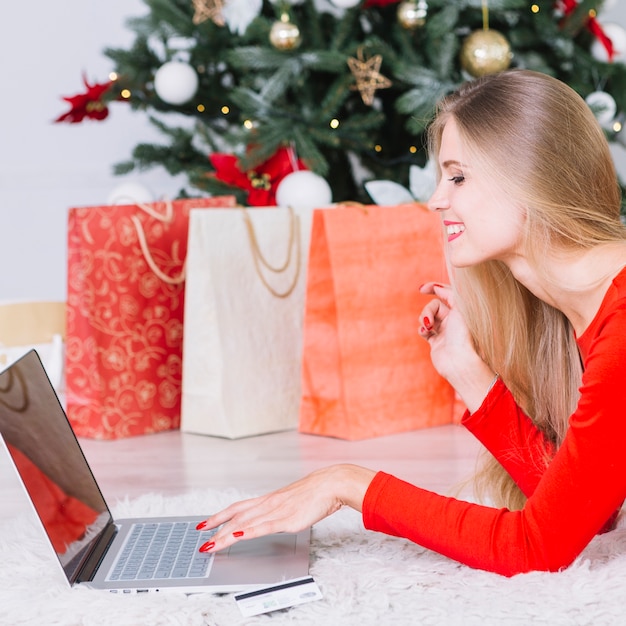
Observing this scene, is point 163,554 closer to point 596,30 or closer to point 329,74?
point 329,74

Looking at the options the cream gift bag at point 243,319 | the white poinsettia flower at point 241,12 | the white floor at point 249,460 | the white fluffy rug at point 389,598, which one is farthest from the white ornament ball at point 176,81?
the white fluffy rug at point 389,598

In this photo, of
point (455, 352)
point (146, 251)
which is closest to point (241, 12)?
point (146, 251)

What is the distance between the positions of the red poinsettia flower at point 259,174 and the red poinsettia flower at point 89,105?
0.33 meters

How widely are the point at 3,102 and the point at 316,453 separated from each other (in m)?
1.78

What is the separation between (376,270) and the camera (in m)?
1.88

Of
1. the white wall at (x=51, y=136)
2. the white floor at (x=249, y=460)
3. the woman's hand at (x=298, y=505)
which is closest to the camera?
the woman's hand at (x=298, y=505)

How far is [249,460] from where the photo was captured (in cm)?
174

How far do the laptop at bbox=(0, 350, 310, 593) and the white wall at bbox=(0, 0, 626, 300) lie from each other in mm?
1928

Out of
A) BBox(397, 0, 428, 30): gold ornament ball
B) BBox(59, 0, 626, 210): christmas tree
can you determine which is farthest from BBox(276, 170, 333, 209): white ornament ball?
BBox(397, 0, 428, 30): gold ornament ball

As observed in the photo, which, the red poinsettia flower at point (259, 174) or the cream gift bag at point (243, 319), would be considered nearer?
the cream gift bag at point (243, 319)

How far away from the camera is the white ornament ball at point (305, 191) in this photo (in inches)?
79.6

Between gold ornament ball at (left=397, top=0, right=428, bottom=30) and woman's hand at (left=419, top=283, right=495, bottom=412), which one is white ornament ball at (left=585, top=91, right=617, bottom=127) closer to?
gold ornament ball at (left=397, top=0, right=428, bottom=30)

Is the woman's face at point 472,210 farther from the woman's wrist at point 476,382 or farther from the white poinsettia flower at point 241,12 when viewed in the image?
the white poinsettia flower at point 241,12

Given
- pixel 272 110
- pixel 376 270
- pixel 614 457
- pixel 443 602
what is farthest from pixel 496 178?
pixel 272 110
